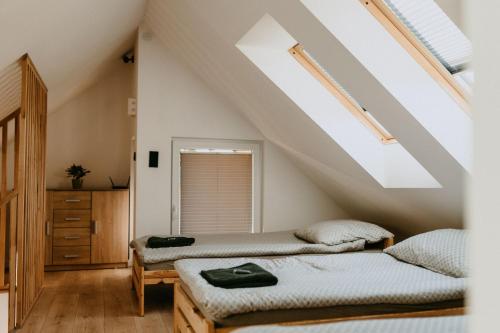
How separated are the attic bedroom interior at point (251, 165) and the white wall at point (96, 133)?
0.07 feet

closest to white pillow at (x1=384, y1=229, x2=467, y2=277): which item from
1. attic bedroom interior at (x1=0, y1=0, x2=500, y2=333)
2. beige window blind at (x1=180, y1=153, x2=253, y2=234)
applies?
attic bedroom interior at (x1=0, y1=0, x2=500, y2=333)

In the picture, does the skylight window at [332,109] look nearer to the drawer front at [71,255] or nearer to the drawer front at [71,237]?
the drawer front at [71,237]

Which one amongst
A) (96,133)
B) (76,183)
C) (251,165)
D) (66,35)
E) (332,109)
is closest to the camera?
(66,35)

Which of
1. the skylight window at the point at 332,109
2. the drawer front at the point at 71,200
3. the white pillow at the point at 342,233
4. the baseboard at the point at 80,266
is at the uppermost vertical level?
the skylight window at the point at 332,109

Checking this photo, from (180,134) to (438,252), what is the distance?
307 centimetres

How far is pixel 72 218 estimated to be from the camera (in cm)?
563

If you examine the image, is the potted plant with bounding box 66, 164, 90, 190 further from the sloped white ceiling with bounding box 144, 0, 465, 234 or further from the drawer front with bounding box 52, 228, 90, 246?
the sloped white ceiling with bounding box 144, 0, 465, 234

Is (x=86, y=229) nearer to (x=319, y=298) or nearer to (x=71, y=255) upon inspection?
(x=71, y=255)

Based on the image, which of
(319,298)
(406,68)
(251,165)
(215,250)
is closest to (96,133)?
(251,165)

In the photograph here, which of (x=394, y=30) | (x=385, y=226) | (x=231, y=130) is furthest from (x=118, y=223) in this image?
(x=394, y=30)

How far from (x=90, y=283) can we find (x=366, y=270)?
123 inches

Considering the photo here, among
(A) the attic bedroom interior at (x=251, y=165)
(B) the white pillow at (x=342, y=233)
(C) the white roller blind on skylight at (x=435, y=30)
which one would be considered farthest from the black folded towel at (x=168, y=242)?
(C) the white roller blind on skylight at (x=435, y=30)

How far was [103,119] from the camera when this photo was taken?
6.42m

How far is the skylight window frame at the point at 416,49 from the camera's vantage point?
2.90 m
